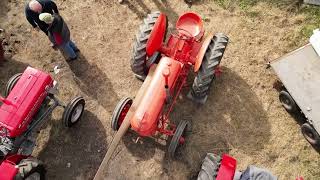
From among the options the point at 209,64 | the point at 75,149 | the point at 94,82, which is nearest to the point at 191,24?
the point at 209,64

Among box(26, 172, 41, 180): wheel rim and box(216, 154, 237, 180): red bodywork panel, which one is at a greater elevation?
box(216, 154, 237, 180): red bodywork panel

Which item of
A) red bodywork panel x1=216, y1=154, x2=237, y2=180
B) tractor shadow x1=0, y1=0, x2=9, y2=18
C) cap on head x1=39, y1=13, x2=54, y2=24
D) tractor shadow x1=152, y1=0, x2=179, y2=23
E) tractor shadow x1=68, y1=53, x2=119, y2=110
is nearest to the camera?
red bodywork panel x1=216, y1=154, x2=237, y2=180

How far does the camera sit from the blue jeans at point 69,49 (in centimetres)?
901

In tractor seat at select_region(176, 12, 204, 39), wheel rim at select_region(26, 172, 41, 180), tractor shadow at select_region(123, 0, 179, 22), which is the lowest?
wheel rim at select_region(26, 172, 41, 180)

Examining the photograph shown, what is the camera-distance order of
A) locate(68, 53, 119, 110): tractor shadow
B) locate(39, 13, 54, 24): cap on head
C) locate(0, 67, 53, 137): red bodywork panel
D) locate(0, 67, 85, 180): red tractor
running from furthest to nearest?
locate(68, 53, 119, 110): tractor shadow < locate(39, 13, 54, 24): cap on head < locate(0, 67, 53, 137): red bodywork panel < locate(0, 67, 85, 180): red tractor

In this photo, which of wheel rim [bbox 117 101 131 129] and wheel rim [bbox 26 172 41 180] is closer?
wheel rim [bbox 26 172 41 180]

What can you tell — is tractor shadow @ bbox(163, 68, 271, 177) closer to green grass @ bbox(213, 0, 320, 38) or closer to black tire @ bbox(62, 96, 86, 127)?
green grass @ bbox(213, 0, 320, 38)

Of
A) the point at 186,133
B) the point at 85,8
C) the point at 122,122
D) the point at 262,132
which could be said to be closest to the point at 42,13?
the point at 85,8

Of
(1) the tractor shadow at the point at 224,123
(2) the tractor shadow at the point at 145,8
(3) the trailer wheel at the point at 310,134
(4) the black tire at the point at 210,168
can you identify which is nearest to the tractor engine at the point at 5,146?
(1) the tractor shadow at the point at 224,123

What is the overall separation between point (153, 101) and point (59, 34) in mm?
2369

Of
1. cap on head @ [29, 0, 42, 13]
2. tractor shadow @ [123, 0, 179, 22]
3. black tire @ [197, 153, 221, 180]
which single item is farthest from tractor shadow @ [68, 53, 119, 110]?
black tire @ [197, 153, 221, 180]

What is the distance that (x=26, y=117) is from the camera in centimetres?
776

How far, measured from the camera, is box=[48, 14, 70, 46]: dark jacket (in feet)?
27.8

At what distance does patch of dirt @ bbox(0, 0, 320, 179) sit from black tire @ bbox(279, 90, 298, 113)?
16 cm
